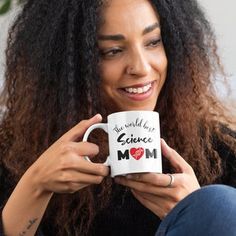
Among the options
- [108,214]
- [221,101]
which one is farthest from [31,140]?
[221,101]

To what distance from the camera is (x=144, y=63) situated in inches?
54.0

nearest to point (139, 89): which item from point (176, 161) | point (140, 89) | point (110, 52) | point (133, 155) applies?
point (140, 89)

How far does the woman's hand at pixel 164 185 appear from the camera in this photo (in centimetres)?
113

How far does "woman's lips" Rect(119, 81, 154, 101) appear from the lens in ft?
4.58

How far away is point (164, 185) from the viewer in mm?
1146

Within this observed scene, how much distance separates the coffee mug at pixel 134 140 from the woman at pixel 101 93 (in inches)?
9.1

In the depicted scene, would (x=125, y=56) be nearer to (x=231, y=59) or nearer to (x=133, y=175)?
(x=133, y=175)

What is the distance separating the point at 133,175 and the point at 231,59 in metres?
1.44

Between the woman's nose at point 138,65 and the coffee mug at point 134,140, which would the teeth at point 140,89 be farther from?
the coffee mug at point 134,140

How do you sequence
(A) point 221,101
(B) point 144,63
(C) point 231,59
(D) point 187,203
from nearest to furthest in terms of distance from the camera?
(D) point 187,203, (B) point 144,63, (A) point 221,101, (C) point 231,59

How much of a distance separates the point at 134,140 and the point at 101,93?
0.39 m

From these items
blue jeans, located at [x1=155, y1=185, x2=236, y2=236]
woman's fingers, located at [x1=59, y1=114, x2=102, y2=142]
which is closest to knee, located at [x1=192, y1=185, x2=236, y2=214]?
blue jeans, located at [x1=155, y1=185, x2=236, y2=236]

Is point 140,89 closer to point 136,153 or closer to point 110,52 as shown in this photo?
point 110,52

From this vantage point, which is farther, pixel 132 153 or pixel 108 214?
pixel 108 214
